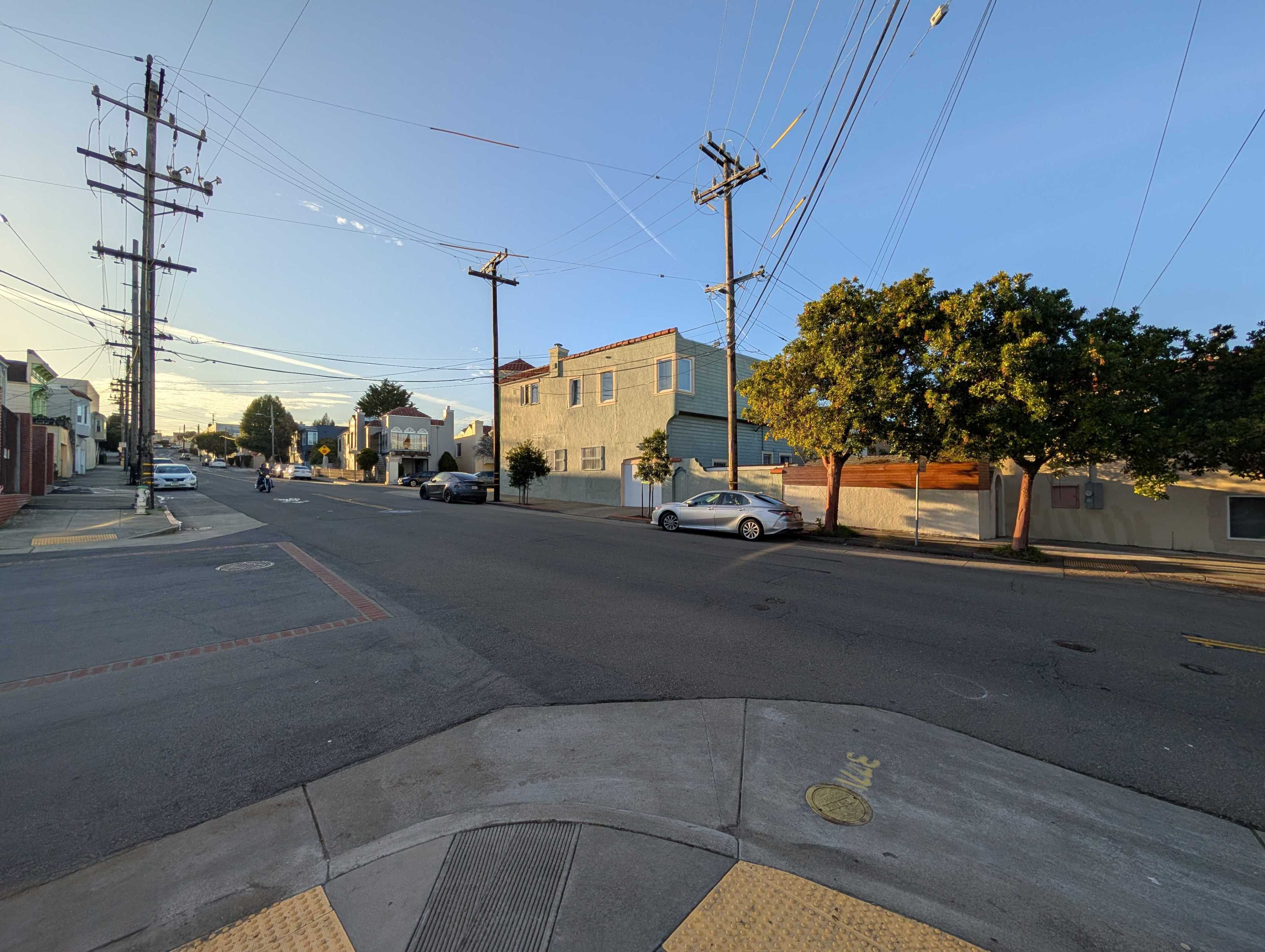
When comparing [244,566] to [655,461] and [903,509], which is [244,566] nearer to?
[655,461]

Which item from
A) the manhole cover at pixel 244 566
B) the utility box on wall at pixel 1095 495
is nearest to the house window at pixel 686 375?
the utility box on wall at pixel 1095 495

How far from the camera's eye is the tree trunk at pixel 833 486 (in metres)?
16.0

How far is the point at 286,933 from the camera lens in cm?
219

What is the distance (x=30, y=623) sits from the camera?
21.1 ft

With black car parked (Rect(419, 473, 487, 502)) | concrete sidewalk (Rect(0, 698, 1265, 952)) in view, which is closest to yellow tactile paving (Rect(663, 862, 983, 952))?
concrete sidewalk (Rect(0, 698, 1265, 952))

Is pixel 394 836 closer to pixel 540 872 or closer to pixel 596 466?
pixel 540 872

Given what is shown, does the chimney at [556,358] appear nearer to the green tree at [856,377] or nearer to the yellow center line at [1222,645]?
the green tree at [856,377]

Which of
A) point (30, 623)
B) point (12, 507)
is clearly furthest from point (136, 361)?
point (30, 623)

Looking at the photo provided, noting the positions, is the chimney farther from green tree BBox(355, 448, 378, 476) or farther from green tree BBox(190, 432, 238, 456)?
green tree BBox(190, 432, 238, 456)

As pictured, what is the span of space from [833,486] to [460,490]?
1795 cm

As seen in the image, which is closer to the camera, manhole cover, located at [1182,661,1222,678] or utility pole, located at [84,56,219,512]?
manhole cover, located at [1182,661,1222,678]

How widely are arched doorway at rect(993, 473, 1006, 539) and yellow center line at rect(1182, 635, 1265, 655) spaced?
1070 cm

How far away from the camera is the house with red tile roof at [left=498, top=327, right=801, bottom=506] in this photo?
23984 mm

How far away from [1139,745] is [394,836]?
4.86 metres
